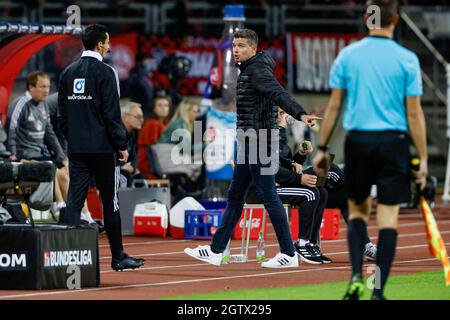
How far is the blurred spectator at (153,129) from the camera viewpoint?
19859 millimetres

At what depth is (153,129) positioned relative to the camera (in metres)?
20.0

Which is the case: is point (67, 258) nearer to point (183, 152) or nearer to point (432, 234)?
Answer: point (432, 234)

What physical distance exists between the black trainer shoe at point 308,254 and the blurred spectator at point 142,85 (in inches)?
421

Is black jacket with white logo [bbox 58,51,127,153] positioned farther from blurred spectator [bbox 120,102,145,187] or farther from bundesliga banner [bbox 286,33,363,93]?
bundesliga banner [bbox 286,33,363,93]

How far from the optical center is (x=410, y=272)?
1241cm

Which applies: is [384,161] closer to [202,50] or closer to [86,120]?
[86,120]

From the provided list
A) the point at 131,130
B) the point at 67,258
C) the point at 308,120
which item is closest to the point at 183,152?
the point at 131,130

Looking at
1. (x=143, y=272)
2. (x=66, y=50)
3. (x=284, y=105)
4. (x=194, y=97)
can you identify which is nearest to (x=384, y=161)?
(x=284, y=105)

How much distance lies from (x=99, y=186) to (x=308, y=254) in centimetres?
258

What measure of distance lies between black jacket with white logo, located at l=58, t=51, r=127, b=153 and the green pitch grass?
1913mm

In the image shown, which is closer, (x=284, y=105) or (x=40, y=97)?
(x=284, y=105)

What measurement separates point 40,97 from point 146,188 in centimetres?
211

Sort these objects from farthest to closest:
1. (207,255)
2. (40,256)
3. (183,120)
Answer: (183,120), (207,255), (40,256)

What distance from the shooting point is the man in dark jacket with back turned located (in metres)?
11.7
